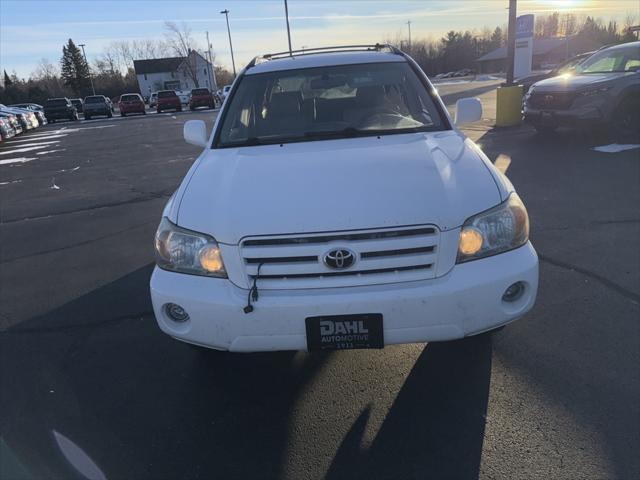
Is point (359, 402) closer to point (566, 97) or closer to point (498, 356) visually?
point (498, 356)

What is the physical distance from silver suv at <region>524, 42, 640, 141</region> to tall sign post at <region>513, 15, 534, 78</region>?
6628 mm

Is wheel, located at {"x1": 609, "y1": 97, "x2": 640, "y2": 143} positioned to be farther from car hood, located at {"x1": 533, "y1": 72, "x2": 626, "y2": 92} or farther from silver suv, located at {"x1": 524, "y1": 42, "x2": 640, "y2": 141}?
car hood, located at {"x1": 533, "y1": 72, "x2": 626, "y2": 92}

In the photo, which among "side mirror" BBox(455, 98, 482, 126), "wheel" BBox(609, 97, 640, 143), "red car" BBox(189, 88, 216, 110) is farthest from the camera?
"red car" BBox(189, 88, 216, 110)

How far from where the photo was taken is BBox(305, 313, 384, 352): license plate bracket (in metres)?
2.36

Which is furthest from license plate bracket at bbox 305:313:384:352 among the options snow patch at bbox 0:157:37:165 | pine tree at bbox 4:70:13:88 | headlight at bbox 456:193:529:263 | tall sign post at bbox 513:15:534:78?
pine tree at bbox 4:70:13:88

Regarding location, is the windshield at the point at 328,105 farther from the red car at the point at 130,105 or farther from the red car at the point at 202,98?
the red car at the point at 130,105

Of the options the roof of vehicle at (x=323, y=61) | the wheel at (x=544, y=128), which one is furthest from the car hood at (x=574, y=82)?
the roof of vehicle at (x=323, y=61)

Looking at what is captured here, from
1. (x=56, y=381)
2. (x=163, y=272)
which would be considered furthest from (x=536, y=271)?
(x=56, y=381)

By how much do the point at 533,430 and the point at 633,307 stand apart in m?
1.67

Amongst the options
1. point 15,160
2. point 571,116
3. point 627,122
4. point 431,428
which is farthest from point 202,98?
point 431,428

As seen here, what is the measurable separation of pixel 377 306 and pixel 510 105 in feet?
39.0

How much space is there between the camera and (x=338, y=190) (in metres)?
2.55

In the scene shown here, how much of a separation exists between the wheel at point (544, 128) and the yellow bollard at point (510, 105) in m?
1.55

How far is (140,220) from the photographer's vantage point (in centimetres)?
678
